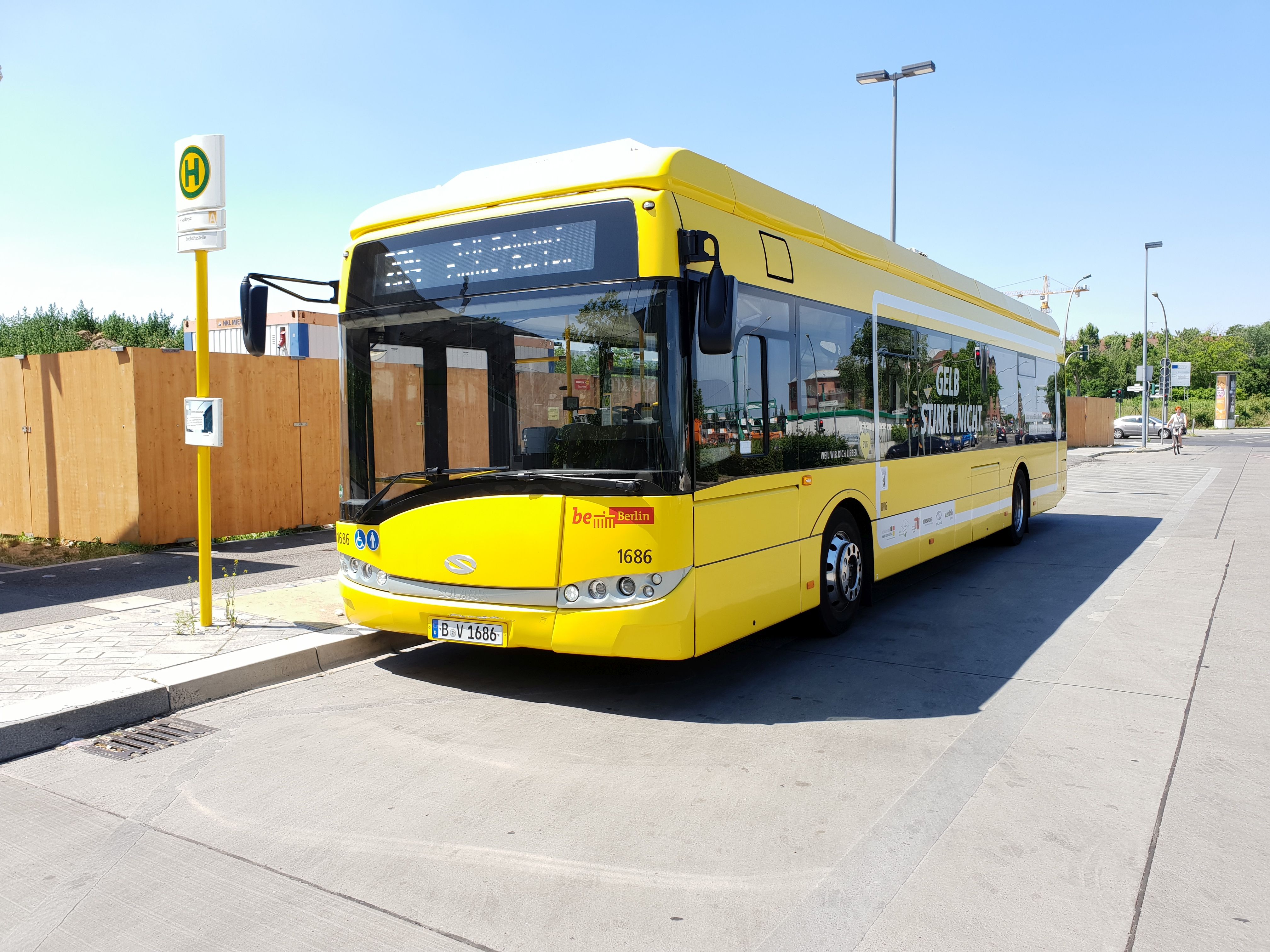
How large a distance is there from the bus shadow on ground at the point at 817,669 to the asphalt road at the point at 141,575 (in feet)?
10.0

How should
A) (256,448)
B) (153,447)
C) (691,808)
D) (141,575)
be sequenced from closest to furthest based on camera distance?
1. (691,808)
2. (141,575)
3. (153,447)
4. (256,448)

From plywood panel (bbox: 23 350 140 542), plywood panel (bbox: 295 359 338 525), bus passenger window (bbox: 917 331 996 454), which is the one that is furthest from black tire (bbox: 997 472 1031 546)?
plywood panel (bbox: 23 350 140 542)

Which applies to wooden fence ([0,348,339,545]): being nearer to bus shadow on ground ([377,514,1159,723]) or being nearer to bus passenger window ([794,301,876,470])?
bus shadow on ground ([377,514,1159,723])

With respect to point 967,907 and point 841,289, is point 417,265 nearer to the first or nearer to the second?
point 841,289

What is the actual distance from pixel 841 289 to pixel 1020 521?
666cm

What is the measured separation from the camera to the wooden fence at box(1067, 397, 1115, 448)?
47.6m

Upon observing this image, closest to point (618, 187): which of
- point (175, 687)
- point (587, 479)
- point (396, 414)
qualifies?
point (587, 479)

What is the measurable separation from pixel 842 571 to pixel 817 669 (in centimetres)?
104

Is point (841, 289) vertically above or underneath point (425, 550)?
above

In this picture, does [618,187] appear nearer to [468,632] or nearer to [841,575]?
[468,632]

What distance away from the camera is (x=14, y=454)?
12.4 metres

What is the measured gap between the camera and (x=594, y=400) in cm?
528

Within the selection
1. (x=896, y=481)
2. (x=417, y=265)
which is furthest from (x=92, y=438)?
(x=896, y=481)

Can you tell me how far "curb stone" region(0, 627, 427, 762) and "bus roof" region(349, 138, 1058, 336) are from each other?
115 inches
